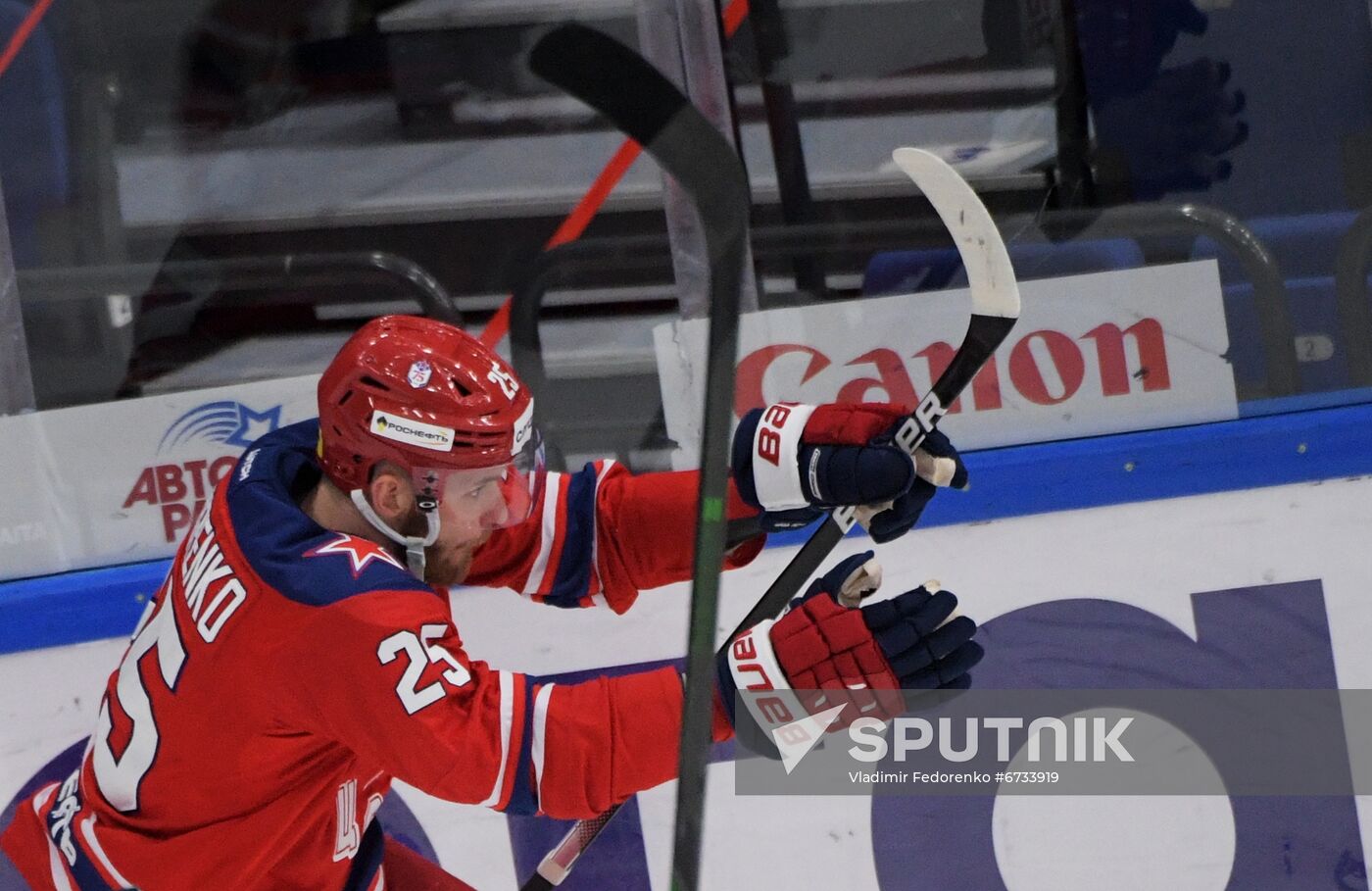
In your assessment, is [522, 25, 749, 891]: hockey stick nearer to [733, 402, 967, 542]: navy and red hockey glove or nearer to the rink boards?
[733, 402, 967, 542]: navy and red hockey glove

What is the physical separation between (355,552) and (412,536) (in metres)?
0.17

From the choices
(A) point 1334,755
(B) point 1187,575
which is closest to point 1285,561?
(B) point 1187,575

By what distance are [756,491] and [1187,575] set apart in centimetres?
86

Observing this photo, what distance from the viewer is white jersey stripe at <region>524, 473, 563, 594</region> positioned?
7.11ft

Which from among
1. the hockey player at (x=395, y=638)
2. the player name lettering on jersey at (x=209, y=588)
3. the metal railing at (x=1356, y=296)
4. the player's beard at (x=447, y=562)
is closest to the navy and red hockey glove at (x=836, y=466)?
the hockey player at (x=395, y=638)

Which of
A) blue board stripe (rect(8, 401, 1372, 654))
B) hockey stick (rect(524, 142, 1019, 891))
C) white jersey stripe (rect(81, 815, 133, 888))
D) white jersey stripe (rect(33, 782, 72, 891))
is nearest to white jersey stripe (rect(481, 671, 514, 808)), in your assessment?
hockey stick (rect(524, 142, 1019, 891))

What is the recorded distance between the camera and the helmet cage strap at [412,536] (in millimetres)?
1865

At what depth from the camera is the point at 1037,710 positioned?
8.36 ft

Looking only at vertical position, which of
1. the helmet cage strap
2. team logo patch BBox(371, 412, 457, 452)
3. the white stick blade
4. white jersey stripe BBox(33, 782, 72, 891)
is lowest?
white jersey stripe BBox(33, 782, 72, 891)

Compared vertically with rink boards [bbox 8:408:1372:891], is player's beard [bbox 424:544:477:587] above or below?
above

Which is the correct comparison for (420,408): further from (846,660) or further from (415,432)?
(846,660)

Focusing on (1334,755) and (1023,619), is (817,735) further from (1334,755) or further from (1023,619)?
(1334,755)

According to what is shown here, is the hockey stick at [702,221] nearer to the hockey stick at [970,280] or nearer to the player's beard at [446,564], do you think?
the hockey stick at [970,280]

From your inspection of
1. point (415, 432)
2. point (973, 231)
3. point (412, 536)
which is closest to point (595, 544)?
point (412, 536)
